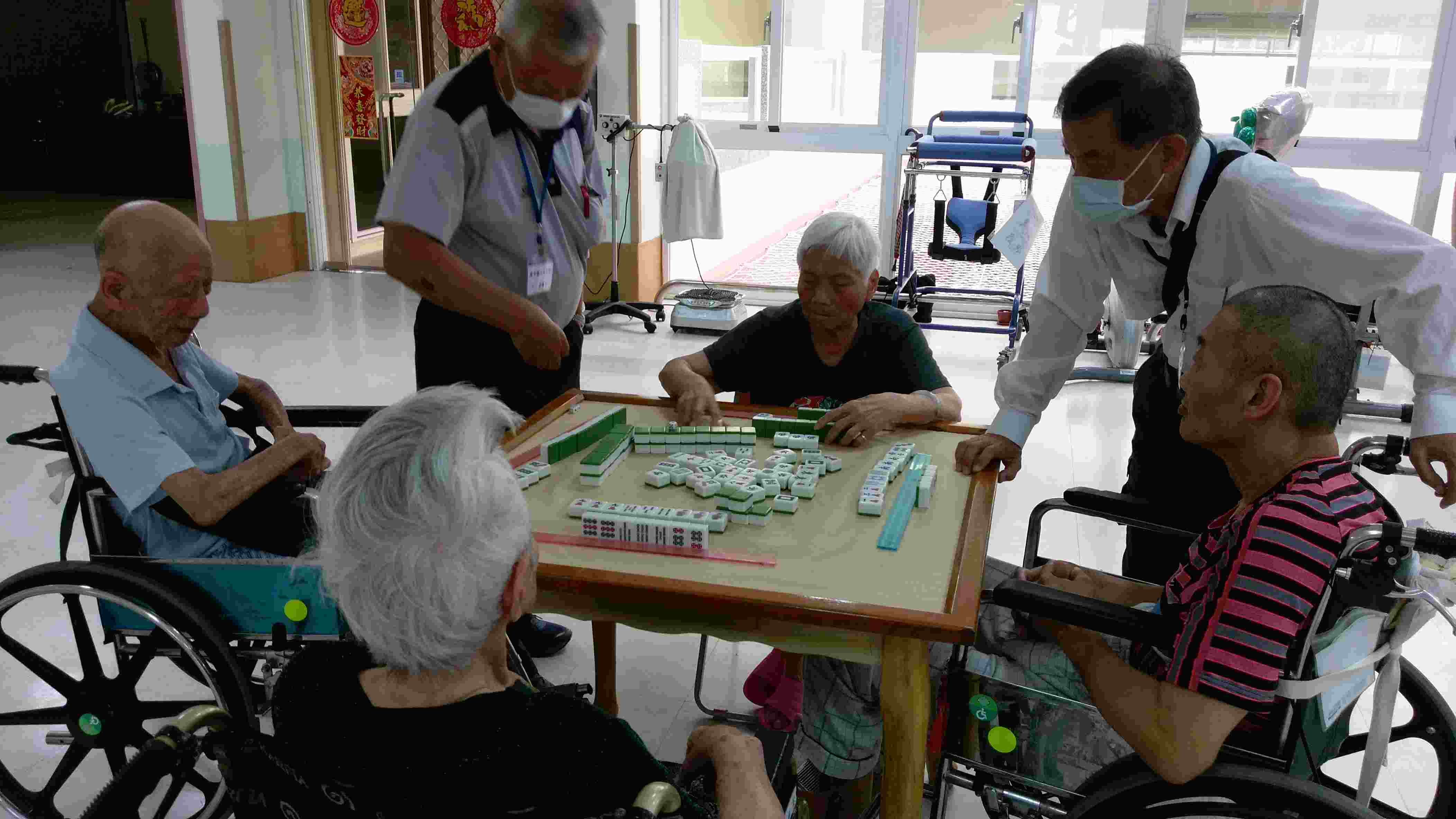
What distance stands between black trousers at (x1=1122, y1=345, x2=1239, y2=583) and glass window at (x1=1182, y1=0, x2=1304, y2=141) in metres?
4.56

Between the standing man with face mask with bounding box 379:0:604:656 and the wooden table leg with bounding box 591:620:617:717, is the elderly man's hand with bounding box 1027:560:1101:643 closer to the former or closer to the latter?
the wooden table leg with bounding box 591:620:617:717

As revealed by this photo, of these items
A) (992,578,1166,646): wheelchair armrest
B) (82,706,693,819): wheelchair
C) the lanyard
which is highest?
the lanyard

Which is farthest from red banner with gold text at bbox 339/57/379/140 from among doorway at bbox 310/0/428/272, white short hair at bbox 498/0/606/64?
white short hair at bbox 498/0/606/64

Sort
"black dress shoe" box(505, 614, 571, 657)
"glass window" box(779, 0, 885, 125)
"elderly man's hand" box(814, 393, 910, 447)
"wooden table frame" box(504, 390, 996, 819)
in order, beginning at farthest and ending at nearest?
"glass window" box(779, 0, 885, 125) < "black dress shoe" box(505, 614, 571, 657) < "elderly man's hand" box(814, 393, 910, 447) < "wooden table frame" box(504, 390, 996, 819)

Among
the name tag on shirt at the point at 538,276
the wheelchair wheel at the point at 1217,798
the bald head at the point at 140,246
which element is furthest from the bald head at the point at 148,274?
the wheelchair wheel at the point at 1217,798

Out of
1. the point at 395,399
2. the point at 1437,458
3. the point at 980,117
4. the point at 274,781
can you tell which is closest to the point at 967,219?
the point at 980,117

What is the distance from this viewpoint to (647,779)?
1.03m

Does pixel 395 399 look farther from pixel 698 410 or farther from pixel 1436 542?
pixel 1436 542

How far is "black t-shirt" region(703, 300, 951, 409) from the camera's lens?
2.42 m

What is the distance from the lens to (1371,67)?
5.85 meters

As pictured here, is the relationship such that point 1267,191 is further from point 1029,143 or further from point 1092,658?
point 1029,143

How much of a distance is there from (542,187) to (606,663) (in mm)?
1100

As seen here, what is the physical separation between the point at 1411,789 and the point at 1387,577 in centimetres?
125

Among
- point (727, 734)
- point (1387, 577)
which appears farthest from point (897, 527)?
point (1387, 577)
